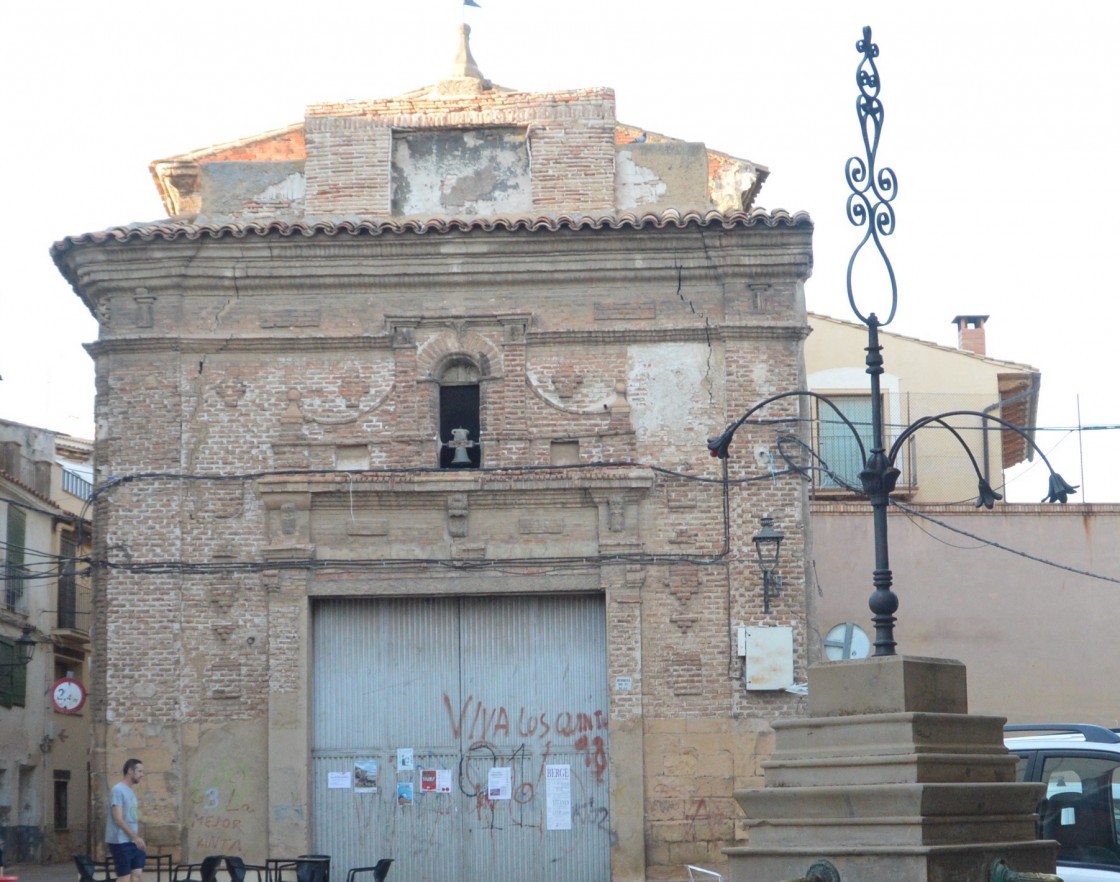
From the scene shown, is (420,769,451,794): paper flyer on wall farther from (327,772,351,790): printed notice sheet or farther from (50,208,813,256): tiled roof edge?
(50,208,813,256): tiled roof edge

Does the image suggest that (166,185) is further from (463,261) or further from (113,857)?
(113,857)

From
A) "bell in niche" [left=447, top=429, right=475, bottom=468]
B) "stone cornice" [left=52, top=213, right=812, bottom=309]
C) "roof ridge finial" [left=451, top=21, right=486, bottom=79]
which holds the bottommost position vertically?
"bell in niche" [left=447, top=429, right=475, bottom=468]

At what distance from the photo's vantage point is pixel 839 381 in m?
29.2

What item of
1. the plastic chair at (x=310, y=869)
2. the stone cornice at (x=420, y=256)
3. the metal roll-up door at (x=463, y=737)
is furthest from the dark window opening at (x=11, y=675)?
the plastic chair at (x=310, y=869)

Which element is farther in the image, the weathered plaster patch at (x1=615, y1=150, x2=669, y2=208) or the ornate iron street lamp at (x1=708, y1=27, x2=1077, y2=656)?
the weathered plaster patch at (x1=615, y1=150, x2=669, y2=208)

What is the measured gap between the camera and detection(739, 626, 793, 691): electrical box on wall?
18.6 meters

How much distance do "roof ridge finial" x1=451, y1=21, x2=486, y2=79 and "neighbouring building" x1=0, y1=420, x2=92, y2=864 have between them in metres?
9.49

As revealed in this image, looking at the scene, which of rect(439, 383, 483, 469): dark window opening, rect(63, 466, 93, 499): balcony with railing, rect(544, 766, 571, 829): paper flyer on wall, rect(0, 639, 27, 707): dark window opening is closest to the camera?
rect(544, 766, 571, 829): paper flyer on wall

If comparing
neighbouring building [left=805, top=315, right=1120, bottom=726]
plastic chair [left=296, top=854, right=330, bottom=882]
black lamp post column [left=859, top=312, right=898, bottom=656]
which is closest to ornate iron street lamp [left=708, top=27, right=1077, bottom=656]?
black lamp post column [left=859, top=312, right=898, bottom=656]

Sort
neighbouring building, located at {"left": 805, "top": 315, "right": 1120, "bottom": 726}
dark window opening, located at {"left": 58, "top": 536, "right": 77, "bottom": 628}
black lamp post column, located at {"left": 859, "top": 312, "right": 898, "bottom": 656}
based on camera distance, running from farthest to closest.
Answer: dark window opening, located at {"left": 58, "top": 536, "right": 77, "bottom": 628}
neighbouring building, located at {"left": 805, "top": 315, "right": 1120, "bottom": 726}
black lamp post column, located at {"left": 859, "top": 312, "right": 898, "bottom": 656}

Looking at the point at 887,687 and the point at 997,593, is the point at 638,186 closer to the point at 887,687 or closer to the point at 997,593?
the point at 997,593

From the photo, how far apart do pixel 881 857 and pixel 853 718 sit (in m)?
0.81

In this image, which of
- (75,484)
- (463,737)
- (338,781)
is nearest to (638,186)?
(463,737)

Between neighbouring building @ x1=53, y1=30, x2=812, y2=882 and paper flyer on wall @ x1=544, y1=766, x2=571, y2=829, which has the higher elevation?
neighbouring building @ x1=53, y1=30, x2=812, y2=882
